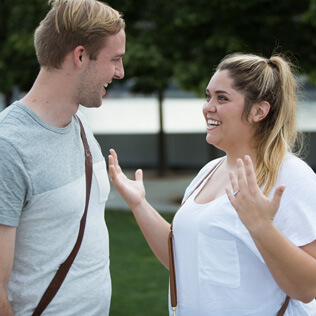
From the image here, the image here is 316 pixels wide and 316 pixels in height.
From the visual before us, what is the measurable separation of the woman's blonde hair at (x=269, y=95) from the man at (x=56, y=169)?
0.61 m

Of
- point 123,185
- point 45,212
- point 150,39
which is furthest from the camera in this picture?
point 150,39

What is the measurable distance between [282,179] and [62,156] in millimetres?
949

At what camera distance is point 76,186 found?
8.11 ft

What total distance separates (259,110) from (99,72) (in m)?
0.78

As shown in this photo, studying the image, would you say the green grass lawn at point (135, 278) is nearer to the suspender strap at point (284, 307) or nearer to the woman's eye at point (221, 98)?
the suspender strap at point (284, 307)

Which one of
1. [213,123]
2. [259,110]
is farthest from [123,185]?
[259,110]

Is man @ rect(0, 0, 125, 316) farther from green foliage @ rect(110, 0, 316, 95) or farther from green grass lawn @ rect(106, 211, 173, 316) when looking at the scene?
green foliage @ rect(110, 0, 316, 95)

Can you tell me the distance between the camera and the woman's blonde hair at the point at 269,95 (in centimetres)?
274

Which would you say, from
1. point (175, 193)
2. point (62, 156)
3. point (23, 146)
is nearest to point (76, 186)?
point (62, 156)

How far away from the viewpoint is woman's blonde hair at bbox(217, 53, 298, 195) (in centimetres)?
274

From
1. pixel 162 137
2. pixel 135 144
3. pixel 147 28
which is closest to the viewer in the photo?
pixel 147 28

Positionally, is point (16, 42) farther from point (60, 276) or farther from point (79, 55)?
point (60, 276)

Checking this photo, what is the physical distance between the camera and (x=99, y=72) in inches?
100.0

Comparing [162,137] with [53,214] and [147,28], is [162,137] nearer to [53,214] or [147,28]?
[147,28]
